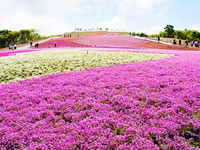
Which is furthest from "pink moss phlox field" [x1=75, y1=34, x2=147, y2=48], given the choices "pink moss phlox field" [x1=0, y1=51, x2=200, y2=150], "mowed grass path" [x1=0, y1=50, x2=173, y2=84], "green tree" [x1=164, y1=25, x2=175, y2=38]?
"green tree" [x1=164, y1=25, x2=175, y2=38]

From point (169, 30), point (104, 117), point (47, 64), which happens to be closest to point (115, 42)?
point (47, 64)

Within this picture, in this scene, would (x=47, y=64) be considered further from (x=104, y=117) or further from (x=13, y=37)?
(x=13, y=37)

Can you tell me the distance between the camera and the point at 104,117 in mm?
5590

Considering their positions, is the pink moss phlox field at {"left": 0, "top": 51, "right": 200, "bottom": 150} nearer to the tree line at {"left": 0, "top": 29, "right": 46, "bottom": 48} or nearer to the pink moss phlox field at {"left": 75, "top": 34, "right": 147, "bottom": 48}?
the pink moss phlox field at {"left": 75, "top": 34, "right": 147, "bottom": 48}

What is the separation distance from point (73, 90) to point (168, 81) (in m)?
5.44

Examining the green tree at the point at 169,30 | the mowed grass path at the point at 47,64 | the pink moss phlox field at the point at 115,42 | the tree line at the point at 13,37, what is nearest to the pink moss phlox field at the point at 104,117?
the mowed grass path at the point at 47,64

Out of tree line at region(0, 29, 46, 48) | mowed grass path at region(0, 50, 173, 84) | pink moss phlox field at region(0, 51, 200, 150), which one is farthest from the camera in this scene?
tree line at region(0, 29, 46, 48)

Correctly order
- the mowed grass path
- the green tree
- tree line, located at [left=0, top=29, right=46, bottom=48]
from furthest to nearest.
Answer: the green tree < tree line, located at [left=0, top=29, right=46, bottom=48] < the mowed grass path

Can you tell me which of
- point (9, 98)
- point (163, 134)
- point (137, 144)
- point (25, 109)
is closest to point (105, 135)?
point (137, 144)

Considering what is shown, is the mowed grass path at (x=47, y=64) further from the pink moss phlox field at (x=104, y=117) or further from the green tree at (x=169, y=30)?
the green tree at (x=169, y=30)

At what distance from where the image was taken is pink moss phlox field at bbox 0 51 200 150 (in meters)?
4.48

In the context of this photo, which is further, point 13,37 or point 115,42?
point 13,37

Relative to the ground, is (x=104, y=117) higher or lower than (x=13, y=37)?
lower

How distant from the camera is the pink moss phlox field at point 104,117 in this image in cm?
448
